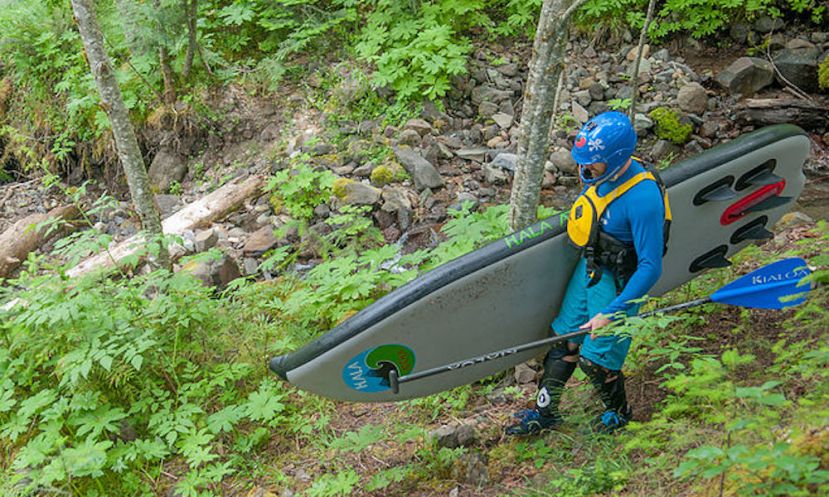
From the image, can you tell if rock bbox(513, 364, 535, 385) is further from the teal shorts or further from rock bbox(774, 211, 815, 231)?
rock bbox(774, 211, 815, 231)

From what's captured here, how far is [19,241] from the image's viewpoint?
6.55 meters

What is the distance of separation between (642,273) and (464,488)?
135cm

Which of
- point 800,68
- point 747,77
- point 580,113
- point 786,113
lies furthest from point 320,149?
point 800,68

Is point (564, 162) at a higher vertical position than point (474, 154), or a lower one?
lower

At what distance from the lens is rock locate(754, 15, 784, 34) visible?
23.4ft

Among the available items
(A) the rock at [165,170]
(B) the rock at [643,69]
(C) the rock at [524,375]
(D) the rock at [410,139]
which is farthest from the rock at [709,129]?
(A) the rock at [165,170]

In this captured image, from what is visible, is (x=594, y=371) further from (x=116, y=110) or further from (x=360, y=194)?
(x=116, y=110)

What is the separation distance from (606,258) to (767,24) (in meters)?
6.15

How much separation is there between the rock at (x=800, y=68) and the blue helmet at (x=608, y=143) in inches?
220

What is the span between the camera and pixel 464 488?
2930 mm

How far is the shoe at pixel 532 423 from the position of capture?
313cm

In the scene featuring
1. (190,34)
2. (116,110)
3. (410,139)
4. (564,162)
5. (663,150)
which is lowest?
(663,150)

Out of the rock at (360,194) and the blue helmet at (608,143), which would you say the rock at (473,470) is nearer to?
the blue helmet at (608,143)

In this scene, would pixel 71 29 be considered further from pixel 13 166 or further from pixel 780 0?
pixel 780 0
